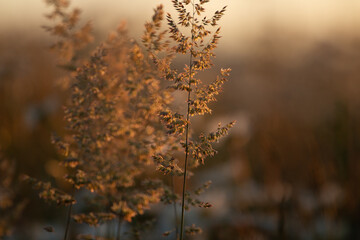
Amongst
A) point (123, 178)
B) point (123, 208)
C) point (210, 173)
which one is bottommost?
point (123, 208)

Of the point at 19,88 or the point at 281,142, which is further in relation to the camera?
the point at 281,142

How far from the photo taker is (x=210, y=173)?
6.68 metres

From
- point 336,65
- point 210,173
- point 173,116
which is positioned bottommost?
point 173,116

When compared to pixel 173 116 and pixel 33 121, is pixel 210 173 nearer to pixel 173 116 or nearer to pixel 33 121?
pixel 33 121

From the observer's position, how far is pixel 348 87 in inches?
387

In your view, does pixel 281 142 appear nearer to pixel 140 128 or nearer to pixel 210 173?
pixel 210 173

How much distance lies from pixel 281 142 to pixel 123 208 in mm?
5063

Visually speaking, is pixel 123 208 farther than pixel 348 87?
No

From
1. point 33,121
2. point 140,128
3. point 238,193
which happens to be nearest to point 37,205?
point 33,121

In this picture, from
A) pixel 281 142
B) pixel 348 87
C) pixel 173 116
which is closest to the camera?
pixel 173 116

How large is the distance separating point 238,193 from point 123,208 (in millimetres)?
2698

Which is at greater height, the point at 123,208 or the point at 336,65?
the point at 336,65

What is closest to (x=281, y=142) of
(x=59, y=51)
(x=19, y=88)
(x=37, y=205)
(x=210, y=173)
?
(x=210, y=173)

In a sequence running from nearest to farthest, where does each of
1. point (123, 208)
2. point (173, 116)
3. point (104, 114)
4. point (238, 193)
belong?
point (173, 116) < point (123, 208) < point (104, 114) < point (238, 193)
